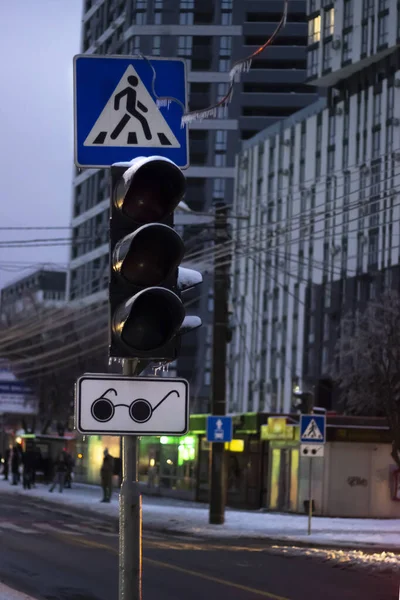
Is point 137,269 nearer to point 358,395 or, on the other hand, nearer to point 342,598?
point 342,598

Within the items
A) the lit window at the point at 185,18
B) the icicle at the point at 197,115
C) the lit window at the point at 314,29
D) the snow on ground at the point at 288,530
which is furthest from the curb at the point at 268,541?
the lit window at the point at 314,29

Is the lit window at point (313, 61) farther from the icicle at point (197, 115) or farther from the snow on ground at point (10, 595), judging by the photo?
the icicle at point (197, 115)

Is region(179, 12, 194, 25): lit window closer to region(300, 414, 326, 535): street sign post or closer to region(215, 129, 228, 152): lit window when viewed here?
region(300, 414, 326, 535): street sign post

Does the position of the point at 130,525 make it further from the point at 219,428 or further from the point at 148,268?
the point at 219,428

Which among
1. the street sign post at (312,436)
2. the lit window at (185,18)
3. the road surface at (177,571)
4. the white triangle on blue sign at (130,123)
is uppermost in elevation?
the lit window at (185,18)

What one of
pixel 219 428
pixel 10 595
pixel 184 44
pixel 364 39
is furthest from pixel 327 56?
pixel 10 595

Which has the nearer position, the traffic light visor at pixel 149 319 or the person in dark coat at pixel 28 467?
the traffic light visor at pixel 149 319

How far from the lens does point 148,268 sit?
6.39 m

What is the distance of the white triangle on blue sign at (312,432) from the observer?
86.9 feet

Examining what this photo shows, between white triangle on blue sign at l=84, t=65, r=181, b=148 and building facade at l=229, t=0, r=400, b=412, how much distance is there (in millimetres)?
58272

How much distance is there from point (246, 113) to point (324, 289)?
30.3 meters

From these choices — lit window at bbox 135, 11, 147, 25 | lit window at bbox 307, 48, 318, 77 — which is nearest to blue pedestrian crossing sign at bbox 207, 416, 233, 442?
lit window at bbox 135, 11, 147, 25

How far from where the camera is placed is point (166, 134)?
287 inches

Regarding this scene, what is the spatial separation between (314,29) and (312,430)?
191ft
